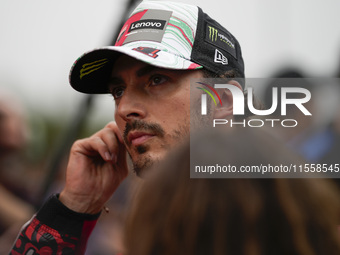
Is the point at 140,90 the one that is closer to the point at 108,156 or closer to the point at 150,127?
the point at 150,127

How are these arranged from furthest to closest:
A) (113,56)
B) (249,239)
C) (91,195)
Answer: (91,195) < (113,56) < (249,239)

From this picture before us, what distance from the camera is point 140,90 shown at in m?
1.64

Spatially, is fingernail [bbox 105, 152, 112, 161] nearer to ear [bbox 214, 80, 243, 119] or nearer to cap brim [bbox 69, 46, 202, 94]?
cap brim [bbox 69, 46, 202, 94]

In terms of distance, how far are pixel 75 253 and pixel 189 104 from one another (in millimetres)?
842

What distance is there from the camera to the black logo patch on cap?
1.72 m

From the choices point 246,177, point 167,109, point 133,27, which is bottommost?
point 246,177

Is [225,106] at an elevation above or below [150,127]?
above

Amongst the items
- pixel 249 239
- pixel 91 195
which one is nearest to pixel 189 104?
pixel 91 195

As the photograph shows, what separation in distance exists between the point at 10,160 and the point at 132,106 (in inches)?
74.7

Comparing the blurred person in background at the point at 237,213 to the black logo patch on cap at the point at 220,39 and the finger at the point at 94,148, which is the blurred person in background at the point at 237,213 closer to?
the black logo patch on cap at the point at 220,39

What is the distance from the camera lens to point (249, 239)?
2.63 ft

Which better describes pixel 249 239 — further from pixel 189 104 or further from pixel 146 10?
pixel 146 10

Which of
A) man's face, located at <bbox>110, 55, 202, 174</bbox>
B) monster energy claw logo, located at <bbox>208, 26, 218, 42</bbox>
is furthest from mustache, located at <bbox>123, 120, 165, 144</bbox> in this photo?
monster energy claw logo, located at <bbox>208, 26, 218, 42</bbox>

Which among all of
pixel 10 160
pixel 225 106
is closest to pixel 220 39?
pixel 225 106
